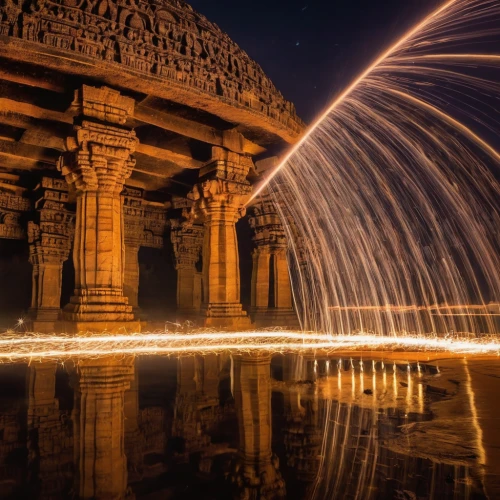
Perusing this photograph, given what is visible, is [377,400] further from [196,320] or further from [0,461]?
[196,320]

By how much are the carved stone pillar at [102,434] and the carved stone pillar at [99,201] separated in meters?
3.69

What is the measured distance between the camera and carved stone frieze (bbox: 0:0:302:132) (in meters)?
7.42

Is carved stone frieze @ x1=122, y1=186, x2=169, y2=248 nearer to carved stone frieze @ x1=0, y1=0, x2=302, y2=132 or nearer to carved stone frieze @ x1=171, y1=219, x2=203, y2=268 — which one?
carved stone frieze @ x1=171, y1=219, x2=203, y2=268

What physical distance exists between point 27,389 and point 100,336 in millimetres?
3863

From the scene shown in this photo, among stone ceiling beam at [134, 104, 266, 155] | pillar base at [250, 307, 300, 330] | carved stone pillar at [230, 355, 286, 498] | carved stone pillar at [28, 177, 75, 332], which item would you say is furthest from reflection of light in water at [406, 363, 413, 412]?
carved stone pillar at [28, 177, 75, 332]

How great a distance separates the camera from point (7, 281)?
53.2 ft

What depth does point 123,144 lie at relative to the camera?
8750mm

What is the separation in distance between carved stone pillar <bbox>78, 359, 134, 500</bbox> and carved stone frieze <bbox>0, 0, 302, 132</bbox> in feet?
18.0

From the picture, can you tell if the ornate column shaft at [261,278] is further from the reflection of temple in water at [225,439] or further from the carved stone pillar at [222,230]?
the reflection of temple in water at [225,439]

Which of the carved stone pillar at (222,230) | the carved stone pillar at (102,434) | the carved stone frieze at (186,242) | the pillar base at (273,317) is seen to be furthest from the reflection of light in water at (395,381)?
the carved stone frieze at (186,242)

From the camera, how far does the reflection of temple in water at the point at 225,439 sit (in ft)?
6.98

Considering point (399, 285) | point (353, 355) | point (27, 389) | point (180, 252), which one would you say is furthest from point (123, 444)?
point (399, 285)

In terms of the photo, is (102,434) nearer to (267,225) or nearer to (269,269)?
(267,225)

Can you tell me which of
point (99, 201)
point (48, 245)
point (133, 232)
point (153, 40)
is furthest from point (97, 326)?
point (133, 232)
